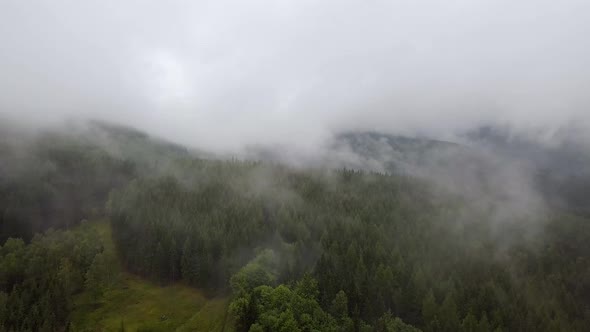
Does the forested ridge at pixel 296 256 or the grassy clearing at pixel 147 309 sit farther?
the grassy clearing at pixel 147 309

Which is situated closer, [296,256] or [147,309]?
[147,309]

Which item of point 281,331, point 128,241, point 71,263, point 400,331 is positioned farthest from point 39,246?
point 400,331

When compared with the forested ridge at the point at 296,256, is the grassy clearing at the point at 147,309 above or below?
below

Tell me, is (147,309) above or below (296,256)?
below

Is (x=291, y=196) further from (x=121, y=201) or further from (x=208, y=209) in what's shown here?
(x=121, y=201)
